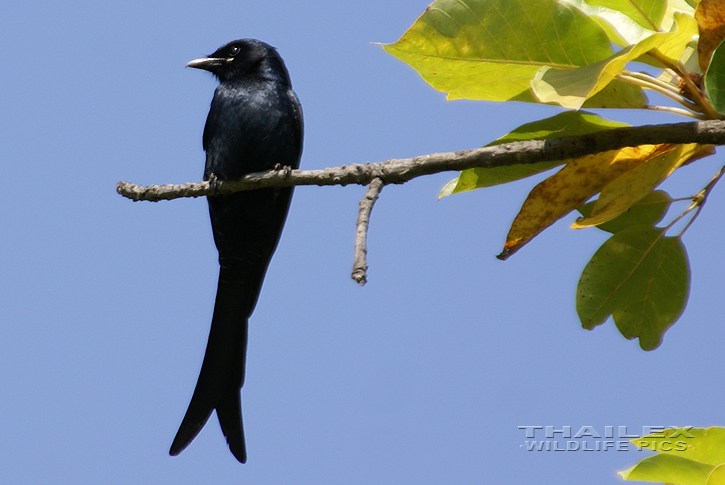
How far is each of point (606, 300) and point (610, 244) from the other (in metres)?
0.18

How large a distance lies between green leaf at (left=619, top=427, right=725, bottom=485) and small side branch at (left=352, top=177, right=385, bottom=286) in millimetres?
794

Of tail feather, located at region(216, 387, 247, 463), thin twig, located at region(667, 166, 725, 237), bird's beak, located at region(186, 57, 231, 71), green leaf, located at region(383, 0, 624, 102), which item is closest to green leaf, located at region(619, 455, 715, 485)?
thin twig, located at region(667, 166, 725, 237)

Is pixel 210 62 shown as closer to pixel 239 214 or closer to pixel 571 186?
Result: pixel 239 214

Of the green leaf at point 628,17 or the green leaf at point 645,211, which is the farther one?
the green leaf at point 645,211

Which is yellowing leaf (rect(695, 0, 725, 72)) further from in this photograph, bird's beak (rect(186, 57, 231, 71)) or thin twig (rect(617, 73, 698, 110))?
bird's beak (rect(186, 57, 231, 71))

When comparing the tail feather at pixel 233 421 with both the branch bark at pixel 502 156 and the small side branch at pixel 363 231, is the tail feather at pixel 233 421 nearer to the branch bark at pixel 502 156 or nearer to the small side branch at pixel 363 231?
the branch bark at pixel 502 156

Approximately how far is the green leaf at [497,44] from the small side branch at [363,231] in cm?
36

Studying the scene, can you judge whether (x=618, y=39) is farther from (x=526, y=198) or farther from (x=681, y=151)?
(x=526, y=198)

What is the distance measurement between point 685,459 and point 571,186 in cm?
75

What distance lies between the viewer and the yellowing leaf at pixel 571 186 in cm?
196

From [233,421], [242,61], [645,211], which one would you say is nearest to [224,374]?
[233,421]

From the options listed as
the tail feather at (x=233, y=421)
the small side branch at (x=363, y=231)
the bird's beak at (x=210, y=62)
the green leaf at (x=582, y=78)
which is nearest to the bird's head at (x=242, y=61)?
the bird's beak at (x=210, y=62)

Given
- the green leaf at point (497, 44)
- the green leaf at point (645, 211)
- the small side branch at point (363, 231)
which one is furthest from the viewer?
the green leaf at point (645, 211)

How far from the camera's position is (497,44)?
1826 mm
